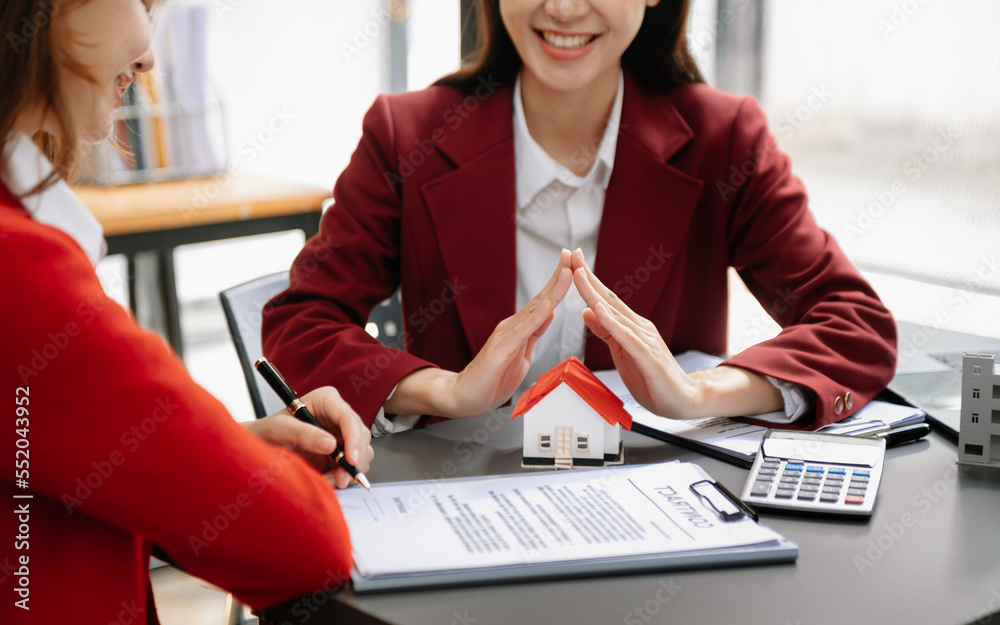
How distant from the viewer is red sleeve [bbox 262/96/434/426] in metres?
1.23

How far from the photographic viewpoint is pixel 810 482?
3.17ft

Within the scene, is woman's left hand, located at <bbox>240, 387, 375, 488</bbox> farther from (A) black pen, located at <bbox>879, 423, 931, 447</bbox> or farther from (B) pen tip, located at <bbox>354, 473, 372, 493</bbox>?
(A) black pen, located at <bbox>879, 423, 931, 447</bbox>

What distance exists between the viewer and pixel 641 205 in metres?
1.52

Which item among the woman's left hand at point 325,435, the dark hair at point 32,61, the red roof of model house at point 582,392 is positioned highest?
the dark hair at point 32,61

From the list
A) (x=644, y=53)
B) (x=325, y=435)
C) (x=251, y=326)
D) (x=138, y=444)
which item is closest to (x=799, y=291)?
(x=644, y=53)

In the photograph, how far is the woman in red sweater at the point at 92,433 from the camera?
70 centimetres

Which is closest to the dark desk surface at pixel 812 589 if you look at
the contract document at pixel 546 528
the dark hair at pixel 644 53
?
the contract document at pixel 546 528

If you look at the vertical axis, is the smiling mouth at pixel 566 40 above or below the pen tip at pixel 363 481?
above

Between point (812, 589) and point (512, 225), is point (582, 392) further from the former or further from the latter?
point (512, 225)

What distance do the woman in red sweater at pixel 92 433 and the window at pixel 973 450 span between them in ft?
2.32

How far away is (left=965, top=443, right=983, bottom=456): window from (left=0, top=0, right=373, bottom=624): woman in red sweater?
0.71 metres

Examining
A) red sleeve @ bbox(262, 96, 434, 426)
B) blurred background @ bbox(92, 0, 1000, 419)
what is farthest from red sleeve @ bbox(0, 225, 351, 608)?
blurred background @ bbox(92, 0, 1000, 419)

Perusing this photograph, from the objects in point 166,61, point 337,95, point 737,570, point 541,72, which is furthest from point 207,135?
point 737,570

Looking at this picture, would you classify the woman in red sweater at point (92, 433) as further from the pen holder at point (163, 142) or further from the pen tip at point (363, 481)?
the pen holder at point (163, 142)
